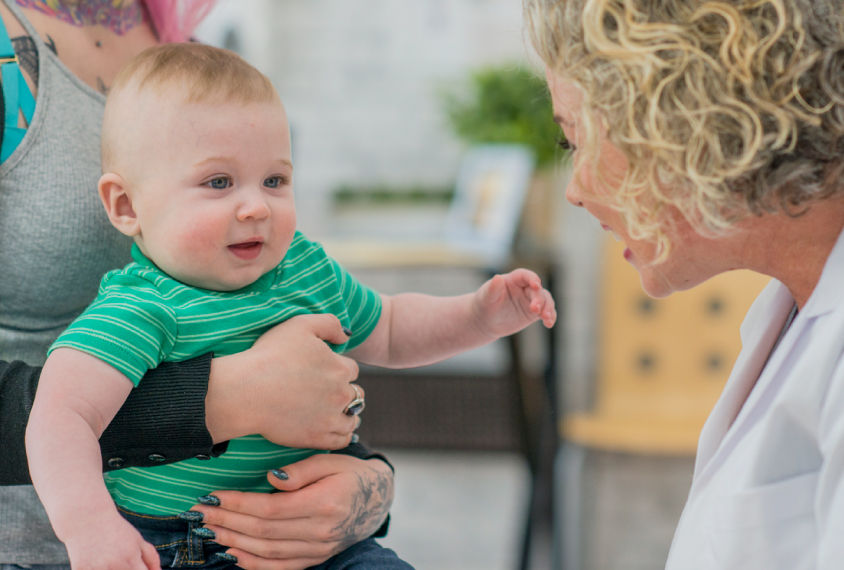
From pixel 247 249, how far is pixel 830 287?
56 cm

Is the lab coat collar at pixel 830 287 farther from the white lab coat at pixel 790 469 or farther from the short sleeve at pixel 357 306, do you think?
the short sleeve at pixel 357 306

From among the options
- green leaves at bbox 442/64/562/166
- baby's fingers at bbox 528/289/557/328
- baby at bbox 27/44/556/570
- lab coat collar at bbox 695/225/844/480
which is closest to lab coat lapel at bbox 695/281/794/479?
lab coat collar at bbox 695/225/844/480

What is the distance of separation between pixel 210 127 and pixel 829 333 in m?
0.61

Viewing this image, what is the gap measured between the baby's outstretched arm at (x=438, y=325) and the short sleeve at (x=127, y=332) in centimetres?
31

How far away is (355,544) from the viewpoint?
2.73 ft

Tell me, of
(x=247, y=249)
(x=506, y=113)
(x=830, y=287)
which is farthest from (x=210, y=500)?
(x=506, y=113)

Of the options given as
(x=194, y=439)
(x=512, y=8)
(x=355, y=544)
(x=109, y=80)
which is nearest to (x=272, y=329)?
(x=194, y=439)

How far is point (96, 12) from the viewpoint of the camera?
94cm

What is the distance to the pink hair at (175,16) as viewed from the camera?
0.99 m

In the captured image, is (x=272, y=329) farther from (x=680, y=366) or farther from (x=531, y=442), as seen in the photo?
(x=680, y=366)

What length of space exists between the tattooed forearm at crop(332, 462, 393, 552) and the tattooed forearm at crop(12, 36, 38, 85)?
1.89ft

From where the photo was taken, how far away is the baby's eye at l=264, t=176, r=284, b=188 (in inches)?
31.9

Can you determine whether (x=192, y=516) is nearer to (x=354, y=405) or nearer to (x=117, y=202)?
(x=354, y=405)

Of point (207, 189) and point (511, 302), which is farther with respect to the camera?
point (511, 302)
